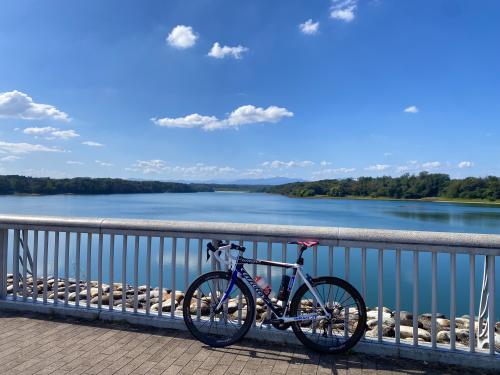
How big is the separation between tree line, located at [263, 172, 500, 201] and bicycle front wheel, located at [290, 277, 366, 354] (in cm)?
7973

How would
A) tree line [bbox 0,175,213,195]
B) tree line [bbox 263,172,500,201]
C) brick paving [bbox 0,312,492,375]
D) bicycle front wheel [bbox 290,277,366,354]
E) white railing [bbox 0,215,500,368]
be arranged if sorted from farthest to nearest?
1. tree line [bbox 263,172,500,201]
2. tree line [bbox 0,175,213,195]
3. bicycle front wheel [bbox 290,277,366,354]
4. white railing [bbox 0,215,500,368]
5. brick paving [bbox 0,312,492,375]

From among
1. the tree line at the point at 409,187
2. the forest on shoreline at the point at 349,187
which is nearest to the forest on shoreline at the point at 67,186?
the forest on shoreline at the point at 349,187

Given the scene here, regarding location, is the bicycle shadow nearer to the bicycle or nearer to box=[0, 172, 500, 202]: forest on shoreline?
the bicycle

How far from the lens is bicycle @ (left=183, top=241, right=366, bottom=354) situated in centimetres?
356

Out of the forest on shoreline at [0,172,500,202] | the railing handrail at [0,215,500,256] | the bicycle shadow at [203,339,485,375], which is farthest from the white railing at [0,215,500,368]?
the forest on shoreline at [0,172,500,202]

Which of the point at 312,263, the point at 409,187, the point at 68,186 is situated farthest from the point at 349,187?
the point at 312,263

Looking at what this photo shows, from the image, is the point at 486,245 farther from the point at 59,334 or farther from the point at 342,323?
the point at 59,334

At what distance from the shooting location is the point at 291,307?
143 inches

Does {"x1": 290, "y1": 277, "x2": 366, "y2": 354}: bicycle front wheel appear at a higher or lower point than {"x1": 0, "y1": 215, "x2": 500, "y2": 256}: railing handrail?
lower

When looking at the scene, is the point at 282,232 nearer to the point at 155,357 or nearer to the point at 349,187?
the point at 155,357

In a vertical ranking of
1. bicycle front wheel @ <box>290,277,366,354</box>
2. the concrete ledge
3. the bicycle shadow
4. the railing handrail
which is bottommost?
the bicycle shadow

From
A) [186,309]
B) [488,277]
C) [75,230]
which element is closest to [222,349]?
[186,309]

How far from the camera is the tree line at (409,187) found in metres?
75.7

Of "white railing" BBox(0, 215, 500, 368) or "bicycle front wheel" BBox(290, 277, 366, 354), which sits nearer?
"white railing" BBox(0, 215, 500, 368)
